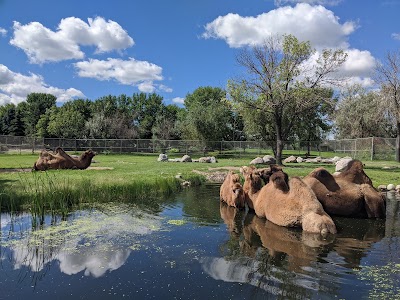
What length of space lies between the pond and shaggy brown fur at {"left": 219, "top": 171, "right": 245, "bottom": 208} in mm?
1121

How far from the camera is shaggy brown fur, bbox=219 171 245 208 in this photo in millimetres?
10570

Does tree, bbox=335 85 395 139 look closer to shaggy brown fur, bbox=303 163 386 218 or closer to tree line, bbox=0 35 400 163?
tree line, bbox=0 35 400 163

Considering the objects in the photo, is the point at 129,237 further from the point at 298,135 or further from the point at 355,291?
the point at 298,135

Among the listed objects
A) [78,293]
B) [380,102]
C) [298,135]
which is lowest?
[78,293]

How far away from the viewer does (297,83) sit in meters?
26.0

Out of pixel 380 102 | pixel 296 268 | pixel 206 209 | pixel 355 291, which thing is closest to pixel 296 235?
pixel 296 268

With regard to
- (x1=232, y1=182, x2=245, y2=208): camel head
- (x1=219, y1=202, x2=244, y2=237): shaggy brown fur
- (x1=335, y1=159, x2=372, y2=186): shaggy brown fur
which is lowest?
(x1=219, y1=202, x2=244, y2=237): shaggy brown fur

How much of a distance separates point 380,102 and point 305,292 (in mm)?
33991

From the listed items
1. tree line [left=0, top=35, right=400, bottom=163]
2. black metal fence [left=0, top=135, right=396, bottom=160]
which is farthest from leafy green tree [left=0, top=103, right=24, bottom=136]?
black metal fence [left=0, top=135, right=396, bottom=160]

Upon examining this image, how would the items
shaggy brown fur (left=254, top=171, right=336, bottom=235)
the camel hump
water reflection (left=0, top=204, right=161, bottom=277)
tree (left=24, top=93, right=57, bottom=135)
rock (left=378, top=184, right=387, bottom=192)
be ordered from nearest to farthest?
water reflection (left=0, top=204, right=161, bottom=277) < shaggy brown fur (left=254, top=171, right=336, bottom=235) < the camel hump < rock (left=378, top=184, right=387, bottom=192) < tree (left=24, top=93, right=57, bottom=135)

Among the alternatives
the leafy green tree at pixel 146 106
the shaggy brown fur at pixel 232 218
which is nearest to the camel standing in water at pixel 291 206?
the shaggy brown fur at pixel 232 218


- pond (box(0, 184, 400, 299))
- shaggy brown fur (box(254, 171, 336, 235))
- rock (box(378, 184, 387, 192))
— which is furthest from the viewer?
rock (box(378, 184, 387, 192))

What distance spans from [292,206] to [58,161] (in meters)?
13.6

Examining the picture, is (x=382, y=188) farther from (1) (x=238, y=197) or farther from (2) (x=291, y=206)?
(2) (x=291, y=206)
